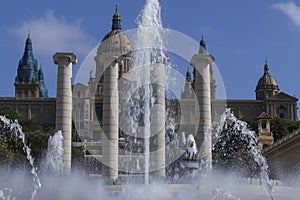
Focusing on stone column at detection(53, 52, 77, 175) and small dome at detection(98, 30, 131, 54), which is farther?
small dome at detection(98, 30, 131, 54)

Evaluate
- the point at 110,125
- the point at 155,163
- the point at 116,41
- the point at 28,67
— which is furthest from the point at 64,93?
the point at 28,67

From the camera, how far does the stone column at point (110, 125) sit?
28312 mm

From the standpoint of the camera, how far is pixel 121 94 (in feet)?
306

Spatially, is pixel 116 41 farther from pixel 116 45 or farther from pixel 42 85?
pixel 42 85

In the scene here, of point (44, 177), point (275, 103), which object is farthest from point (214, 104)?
point (44, 177)

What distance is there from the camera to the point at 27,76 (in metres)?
144

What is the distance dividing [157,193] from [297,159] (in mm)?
19482

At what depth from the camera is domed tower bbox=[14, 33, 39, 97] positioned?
13950cm

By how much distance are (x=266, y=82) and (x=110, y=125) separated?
102m

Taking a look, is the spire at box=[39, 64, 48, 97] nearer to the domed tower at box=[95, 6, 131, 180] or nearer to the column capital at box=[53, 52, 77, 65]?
the domed tower at box=[95, 6, 131, 180]

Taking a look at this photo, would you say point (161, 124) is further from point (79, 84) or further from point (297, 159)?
point (79, 84)

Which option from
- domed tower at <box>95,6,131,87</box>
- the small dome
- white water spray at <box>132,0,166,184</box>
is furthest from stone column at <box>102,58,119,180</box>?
the small dome

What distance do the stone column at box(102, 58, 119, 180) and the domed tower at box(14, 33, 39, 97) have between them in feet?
370

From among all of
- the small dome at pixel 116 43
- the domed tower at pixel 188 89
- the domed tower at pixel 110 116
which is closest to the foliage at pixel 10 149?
the domed tower at pixel 110 116
